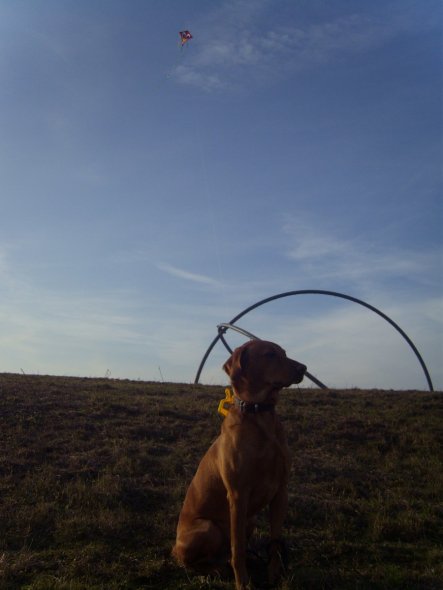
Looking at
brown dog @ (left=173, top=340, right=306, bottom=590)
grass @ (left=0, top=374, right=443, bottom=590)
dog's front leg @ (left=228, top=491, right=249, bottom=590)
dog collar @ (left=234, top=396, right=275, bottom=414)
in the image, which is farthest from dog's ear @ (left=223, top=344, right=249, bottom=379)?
grass @ (left=0, top=374, right=443, bottom=590)

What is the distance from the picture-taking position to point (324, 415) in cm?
1146

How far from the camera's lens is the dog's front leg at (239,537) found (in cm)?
443

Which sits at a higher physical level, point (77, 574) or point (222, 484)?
point (222, 484)

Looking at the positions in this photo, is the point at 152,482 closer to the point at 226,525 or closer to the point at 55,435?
the point at 55,435

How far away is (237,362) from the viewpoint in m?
4.92

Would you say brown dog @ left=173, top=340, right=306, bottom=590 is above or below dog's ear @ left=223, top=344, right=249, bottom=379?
below

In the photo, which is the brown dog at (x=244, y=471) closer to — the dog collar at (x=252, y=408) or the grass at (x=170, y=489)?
the dog collar at (x=252, y=408)

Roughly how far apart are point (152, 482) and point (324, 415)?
462 cm

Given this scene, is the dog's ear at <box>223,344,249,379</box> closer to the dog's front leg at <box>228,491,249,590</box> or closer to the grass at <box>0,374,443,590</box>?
the dog's front leg at <box>228,491,249,590</box>

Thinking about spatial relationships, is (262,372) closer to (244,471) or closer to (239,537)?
(244,471)

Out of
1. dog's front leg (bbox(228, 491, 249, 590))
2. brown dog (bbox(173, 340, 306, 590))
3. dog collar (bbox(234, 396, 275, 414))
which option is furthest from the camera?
dog collar (bbox(234, 396, 275, 414))

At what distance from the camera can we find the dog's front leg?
4.43 meters

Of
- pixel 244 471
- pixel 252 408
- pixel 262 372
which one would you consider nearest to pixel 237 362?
pixel 262 372

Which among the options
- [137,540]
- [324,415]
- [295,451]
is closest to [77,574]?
[137,540]
